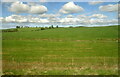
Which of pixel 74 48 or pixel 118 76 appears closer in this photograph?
pixel 118 76

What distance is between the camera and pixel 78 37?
11117 millimetres

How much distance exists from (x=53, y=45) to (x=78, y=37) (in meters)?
2.15

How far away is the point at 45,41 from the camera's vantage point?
10578 mm

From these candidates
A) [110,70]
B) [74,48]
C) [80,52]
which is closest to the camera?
[110,70]

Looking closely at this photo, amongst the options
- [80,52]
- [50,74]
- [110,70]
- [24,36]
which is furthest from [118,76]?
[24,36]

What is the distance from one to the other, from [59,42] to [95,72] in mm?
5759

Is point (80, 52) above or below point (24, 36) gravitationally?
below

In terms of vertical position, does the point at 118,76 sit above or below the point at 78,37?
below

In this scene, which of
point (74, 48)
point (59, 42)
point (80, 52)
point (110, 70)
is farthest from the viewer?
point (59, 42)

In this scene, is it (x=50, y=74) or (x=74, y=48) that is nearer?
(x=50, y=74)

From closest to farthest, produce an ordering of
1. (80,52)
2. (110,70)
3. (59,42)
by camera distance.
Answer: (110,70), (80,52), (59,42)

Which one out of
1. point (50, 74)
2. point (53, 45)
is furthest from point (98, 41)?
point (50, 74)

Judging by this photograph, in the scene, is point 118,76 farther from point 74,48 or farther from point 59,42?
point 59,42

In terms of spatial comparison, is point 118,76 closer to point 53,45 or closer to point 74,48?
point 74,48
